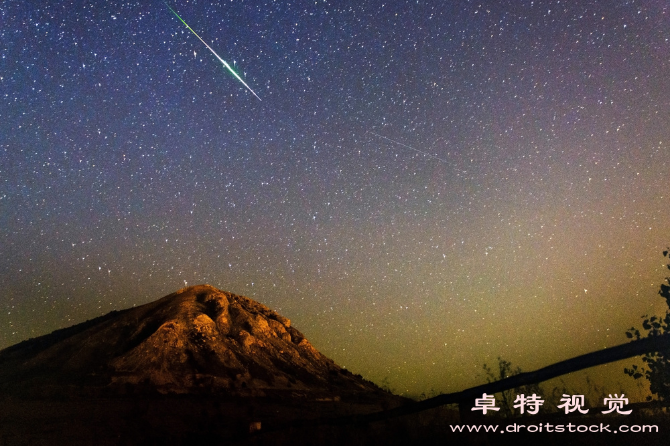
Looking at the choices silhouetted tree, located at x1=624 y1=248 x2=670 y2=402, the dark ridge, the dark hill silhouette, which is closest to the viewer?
silhouetted tree, located at x1=624 y1=248 x2=670 y2=402

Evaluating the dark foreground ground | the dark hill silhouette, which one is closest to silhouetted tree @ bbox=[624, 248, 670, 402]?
the dark foreground ground

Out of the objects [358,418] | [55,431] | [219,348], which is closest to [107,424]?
[55,431]

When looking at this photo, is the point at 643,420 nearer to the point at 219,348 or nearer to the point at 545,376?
the point at 545,376

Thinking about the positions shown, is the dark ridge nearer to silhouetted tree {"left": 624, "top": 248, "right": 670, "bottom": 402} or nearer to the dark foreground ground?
the dark foreground ground

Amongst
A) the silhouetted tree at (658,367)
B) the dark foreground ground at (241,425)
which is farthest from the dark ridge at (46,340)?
the silhouetted tree at (658,367)

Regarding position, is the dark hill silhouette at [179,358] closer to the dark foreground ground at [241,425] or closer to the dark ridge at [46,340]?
the dark ridge at [46,340]

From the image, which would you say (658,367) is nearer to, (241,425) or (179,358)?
(241,425)
